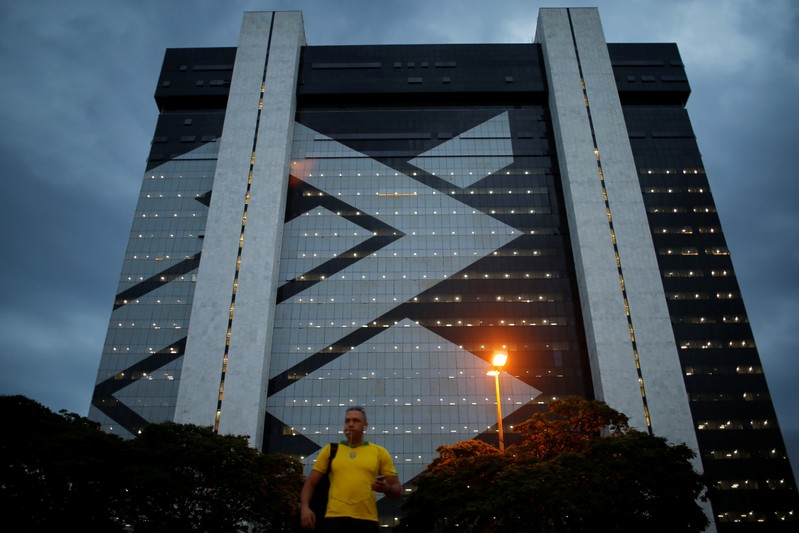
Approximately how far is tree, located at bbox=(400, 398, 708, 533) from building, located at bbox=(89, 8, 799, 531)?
33.0 m

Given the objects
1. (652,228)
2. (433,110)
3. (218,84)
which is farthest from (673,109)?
(218,84)

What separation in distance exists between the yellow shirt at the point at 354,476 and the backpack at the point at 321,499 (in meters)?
0.04

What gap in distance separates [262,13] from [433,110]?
34.9 meters

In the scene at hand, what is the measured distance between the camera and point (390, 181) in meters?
84.3

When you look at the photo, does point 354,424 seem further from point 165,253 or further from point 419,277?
point 165,253

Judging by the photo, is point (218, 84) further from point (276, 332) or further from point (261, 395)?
point (261, 395)

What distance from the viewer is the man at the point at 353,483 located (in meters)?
6.30

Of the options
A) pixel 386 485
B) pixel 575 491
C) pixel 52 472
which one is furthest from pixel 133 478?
pixel 386 485

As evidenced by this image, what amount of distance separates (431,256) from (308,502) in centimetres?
7271

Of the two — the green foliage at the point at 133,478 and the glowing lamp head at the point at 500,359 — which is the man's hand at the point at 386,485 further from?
the green foliage at the point at 133,478

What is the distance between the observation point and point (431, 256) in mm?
78875

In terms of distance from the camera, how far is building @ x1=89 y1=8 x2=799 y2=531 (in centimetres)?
6894

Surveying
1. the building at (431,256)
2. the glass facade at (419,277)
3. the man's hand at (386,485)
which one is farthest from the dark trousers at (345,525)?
the building at (431,256)

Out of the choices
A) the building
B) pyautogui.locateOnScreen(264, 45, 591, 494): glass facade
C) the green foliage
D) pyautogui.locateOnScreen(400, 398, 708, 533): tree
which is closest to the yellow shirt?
pyautogui.locateOnScreen(400, 398, 708, 533): tree
